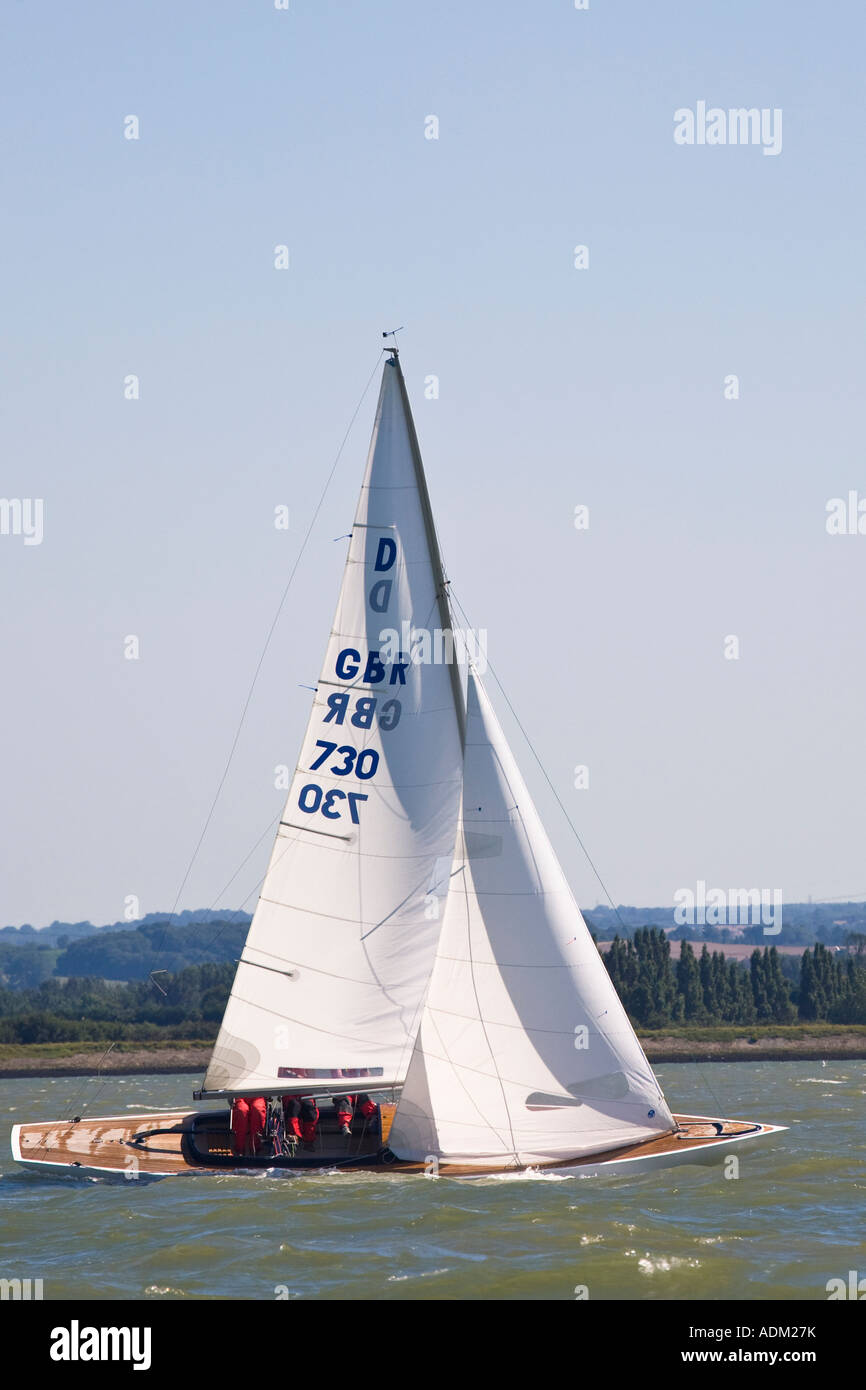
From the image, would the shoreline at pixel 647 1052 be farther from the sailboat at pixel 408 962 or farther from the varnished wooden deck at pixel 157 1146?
the sailboat at pixel 408 962

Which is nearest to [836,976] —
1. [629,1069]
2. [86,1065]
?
[86,1065]

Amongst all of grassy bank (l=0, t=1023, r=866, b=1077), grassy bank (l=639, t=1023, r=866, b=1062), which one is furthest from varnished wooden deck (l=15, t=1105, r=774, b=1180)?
grassy bank (l=639, t=1023, r=866, b=1062)

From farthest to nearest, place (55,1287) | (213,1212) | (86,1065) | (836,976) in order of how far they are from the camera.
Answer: (836,976), (86,1065), (213,1212), (55,1287)

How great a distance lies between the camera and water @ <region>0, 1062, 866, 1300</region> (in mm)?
20688

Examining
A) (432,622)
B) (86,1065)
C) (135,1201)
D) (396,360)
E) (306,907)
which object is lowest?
(86,1065)

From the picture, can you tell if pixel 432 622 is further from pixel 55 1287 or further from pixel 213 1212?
pixel 55 1287

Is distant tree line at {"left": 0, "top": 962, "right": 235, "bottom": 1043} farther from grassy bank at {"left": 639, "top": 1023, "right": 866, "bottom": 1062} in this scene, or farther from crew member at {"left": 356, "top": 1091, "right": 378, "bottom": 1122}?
crew member at {"left": 356, "top": 1091, "right": 378, "bottom": 1122}

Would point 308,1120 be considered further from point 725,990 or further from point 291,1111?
point 725,990

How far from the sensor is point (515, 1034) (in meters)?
26.5

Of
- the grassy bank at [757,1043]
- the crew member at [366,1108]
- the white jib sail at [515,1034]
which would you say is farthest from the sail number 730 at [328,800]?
the grassy bank at [757,1043]

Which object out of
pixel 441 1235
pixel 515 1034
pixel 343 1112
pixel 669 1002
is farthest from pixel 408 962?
pixel 669 1002
